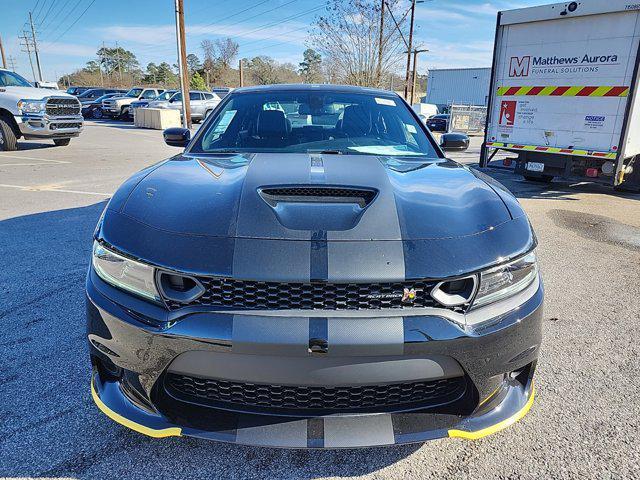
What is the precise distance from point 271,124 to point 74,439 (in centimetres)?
212

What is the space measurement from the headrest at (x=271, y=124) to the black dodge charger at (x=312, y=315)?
1.12 metres

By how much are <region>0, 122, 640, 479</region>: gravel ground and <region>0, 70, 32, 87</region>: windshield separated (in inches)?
360

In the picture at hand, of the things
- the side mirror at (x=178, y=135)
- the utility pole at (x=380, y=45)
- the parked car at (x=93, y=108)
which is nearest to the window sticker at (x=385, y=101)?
the side mirror at (x=178, y=135)

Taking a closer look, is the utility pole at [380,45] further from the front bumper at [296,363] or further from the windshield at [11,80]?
the front bumper at [296,363]

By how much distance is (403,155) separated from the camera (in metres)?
2.79

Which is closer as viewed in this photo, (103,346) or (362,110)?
(103,346)

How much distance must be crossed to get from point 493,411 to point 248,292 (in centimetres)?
106

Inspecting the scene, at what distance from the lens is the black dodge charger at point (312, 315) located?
1.50m

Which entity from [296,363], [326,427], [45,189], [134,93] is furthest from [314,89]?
[134,93]

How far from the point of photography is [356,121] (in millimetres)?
3096

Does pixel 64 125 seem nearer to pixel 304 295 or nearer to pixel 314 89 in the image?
pixel 314 89

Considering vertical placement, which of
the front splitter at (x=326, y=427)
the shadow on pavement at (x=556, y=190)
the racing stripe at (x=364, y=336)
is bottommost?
the shadow on pavement at (x=556, y=190)

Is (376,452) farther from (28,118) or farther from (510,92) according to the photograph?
(28,118)

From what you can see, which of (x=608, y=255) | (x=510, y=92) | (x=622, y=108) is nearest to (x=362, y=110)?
(x=608, y=255)
